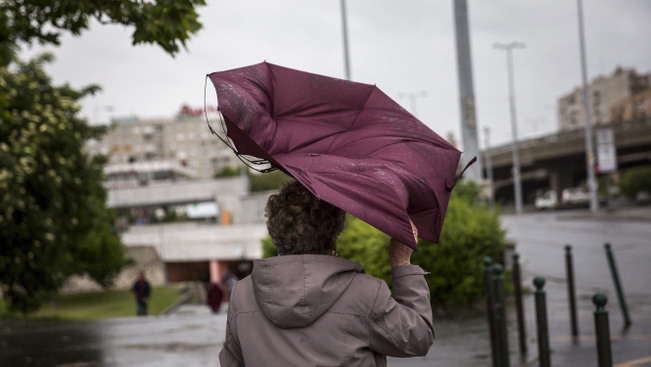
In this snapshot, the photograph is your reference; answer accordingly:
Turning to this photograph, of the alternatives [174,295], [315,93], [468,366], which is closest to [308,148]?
[315,93]

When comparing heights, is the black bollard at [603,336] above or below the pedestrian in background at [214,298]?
above

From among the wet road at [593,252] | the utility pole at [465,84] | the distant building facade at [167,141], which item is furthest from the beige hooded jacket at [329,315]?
the distant building facade at [167,141]

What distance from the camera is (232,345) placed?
2512mm

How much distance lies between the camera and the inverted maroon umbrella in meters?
2.24

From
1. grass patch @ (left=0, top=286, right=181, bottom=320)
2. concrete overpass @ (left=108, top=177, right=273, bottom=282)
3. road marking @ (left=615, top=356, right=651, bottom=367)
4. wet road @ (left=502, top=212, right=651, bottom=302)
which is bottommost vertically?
grass patch @ (left=0, top=286, right=181, bottom=320)

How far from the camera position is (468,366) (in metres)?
6.68

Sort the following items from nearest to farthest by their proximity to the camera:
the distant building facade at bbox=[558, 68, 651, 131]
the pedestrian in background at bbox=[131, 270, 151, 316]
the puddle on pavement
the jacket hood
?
the jacket hood → the puddle on pavement → the pedestrian in background at bbox=[131, 270, 151, 316] → the distant building facade at bbox=[558, 68, 651, 131]

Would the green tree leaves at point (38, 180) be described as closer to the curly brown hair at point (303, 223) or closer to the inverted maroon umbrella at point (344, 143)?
the inverted maroon umbrella at point (344, 143)

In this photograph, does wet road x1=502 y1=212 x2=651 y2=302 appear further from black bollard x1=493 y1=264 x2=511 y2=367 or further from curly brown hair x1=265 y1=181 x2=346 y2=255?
curly brown hair x1=265 y1=181 x2=346 y2=255

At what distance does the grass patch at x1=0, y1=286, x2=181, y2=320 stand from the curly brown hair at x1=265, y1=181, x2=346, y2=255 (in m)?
33.2

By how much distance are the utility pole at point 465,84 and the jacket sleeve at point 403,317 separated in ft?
37.3

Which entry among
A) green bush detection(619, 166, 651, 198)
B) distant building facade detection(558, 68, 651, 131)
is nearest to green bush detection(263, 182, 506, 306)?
green bush detection(619, 166, 651, 198)

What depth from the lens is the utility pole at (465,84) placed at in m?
13.5

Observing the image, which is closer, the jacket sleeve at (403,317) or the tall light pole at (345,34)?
the jacket sleeve at (403,317)
